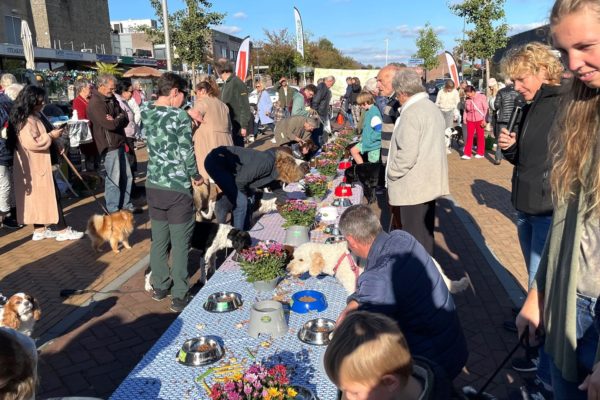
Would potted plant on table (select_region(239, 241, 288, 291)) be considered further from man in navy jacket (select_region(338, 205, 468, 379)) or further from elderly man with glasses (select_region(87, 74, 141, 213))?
elderly man with glasses (select_region(87, 74, 141, 213))

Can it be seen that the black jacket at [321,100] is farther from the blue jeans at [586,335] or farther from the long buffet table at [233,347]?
the blue jeans at [586,335]

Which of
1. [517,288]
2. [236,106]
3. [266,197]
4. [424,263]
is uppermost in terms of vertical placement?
[236,106]

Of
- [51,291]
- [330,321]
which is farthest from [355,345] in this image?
[51,291]

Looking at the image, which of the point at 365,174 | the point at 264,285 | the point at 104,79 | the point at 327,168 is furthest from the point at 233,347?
the point at 104,79

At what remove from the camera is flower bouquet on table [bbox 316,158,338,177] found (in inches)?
303

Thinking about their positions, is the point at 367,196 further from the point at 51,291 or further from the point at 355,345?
the point at 355,345

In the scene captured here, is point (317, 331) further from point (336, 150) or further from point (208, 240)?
point (336, 150)

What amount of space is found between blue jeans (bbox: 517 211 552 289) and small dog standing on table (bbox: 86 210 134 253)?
471 centimetres

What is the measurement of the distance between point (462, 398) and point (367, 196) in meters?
6.25

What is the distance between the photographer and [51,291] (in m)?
5.18

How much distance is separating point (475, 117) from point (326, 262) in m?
10.4

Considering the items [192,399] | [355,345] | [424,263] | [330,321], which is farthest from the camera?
[330,321]

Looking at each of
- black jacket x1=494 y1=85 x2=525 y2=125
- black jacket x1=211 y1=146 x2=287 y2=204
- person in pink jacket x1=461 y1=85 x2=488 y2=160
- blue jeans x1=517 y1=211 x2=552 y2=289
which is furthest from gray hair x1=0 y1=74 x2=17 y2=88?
person in pink jacket x1=461 y1=85 x2=488 y2=160

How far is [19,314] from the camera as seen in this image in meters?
3.55
